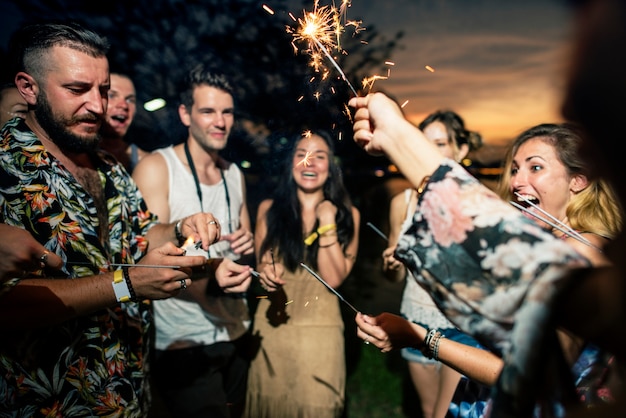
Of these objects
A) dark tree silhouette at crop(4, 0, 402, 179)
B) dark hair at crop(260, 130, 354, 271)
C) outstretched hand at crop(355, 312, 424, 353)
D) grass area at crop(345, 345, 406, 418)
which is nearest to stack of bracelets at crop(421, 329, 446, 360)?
outstretched hand at crop(355, 312, 424, 353)

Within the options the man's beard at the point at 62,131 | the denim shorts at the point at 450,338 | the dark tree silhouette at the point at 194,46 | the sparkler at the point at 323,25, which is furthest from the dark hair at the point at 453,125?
the dark tree silhouette at the point at 194,46

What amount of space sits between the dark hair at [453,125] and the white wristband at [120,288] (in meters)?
3.62

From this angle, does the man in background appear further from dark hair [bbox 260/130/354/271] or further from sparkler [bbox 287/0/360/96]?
sparkler [bbox 287/0/360/96]

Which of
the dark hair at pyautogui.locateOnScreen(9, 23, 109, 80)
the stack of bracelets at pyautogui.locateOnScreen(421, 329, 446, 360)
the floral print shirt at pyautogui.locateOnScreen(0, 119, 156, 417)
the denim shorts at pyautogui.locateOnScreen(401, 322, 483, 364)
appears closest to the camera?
the floral print shirt at pyautogui.locateOnScreen(0, 119, 156, 417)

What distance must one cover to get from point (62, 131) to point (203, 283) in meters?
1.61

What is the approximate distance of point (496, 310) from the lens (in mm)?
1080

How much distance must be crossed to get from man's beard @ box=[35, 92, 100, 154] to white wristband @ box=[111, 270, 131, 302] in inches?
37.8

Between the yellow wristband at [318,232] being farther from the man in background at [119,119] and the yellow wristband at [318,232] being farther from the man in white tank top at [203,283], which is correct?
the man in background at [119,119]

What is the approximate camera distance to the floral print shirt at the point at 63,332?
1.92 meters

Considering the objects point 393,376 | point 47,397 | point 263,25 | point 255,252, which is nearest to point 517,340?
point 47,397

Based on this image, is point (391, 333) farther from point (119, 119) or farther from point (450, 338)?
point (119, 119)

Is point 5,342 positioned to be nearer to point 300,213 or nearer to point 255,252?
point 255,252

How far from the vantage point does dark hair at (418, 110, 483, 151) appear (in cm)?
427

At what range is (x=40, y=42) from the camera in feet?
7.42
